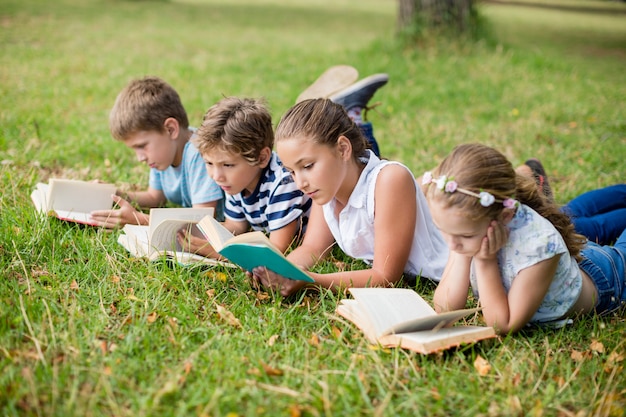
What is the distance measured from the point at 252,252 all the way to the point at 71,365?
2.75 ft

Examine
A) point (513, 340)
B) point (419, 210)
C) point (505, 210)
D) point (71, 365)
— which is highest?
point (505, 210)

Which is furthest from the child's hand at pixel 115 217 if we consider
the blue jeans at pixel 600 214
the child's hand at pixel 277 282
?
the blue jeans at pixel 600 214

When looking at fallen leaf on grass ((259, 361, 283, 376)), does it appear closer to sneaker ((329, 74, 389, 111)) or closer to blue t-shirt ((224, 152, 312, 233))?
blue t-shirt ((224, 152, 312, 233))

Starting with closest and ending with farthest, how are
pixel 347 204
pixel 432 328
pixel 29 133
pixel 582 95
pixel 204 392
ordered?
1. pixel 204 392
2. pixel 432 328
3. pixel 347 204
4. pixel 29 133
5. pixel 582 95

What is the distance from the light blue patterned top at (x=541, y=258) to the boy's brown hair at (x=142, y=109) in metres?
2.21

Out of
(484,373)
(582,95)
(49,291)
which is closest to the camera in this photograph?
(484,373)

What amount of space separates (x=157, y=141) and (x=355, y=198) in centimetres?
150

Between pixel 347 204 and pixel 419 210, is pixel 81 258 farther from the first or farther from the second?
pixel 419 210

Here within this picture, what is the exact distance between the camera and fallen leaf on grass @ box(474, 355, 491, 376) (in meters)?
2.35

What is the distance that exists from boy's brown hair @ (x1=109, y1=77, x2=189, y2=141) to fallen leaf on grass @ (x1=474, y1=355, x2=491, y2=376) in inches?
96.3

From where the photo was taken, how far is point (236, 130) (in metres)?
3.24

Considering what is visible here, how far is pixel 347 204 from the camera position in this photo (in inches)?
121

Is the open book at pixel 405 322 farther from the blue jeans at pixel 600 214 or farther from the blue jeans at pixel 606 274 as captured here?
the blue jeans at pixel 600 214

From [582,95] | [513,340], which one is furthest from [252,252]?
[582,95]
